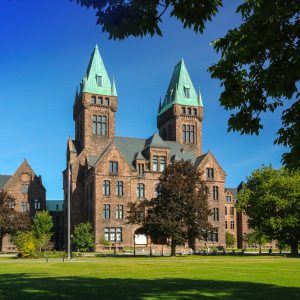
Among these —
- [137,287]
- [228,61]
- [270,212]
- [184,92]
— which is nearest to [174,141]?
[184,92]

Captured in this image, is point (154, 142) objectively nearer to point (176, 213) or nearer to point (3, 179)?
point (176, 213)

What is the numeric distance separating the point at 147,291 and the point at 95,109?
76.0 m

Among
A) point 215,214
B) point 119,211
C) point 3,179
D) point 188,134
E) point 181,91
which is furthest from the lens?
point 181,91

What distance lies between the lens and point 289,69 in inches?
449

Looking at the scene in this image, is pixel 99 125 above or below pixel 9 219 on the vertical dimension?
above

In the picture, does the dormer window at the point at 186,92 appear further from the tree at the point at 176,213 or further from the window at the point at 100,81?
the tree at the point at 176,213

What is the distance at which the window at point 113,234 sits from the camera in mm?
80500

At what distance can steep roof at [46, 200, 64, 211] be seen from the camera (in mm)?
108500

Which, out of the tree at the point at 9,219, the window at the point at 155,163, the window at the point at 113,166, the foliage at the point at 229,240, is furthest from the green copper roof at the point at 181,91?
the tree at the point at 9,219

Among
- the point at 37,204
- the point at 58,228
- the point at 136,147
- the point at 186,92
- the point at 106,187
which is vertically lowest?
the point at 58,228

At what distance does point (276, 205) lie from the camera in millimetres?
60125

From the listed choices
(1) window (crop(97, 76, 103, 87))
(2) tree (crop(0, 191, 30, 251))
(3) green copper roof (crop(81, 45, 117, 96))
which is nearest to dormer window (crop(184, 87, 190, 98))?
(3) green copper roof (crop(81, 45, 117, 96))


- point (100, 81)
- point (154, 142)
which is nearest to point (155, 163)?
point (154, 142)

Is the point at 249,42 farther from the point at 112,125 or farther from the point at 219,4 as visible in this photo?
the point at 112,125
